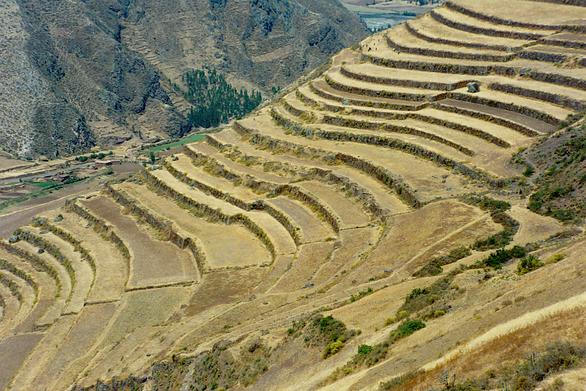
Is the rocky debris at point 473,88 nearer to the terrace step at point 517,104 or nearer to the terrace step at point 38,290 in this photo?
the terrace step at point 517,104

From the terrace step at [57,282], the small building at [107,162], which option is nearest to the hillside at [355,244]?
the terrace step at [57,282]

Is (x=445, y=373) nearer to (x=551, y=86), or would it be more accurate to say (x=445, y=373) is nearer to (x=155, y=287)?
(x=155, y=287)

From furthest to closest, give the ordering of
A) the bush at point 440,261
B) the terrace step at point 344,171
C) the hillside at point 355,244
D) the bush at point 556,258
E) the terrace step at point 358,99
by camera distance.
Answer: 1. the terrace step at point 358,99
2. the terrace step at point 344,171
3. the bush at point 440,261
4. the bush at point 556,258
5. the hillside at point 355,244

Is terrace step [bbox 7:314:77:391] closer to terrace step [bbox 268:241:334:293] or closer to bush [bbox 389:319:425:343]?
terrace step [bbox 268:241:334:293]

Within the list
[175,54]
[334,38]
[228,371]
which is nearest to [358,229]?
[228,371]

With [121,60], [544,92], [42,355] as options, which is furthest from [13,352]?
A: [121,60]
